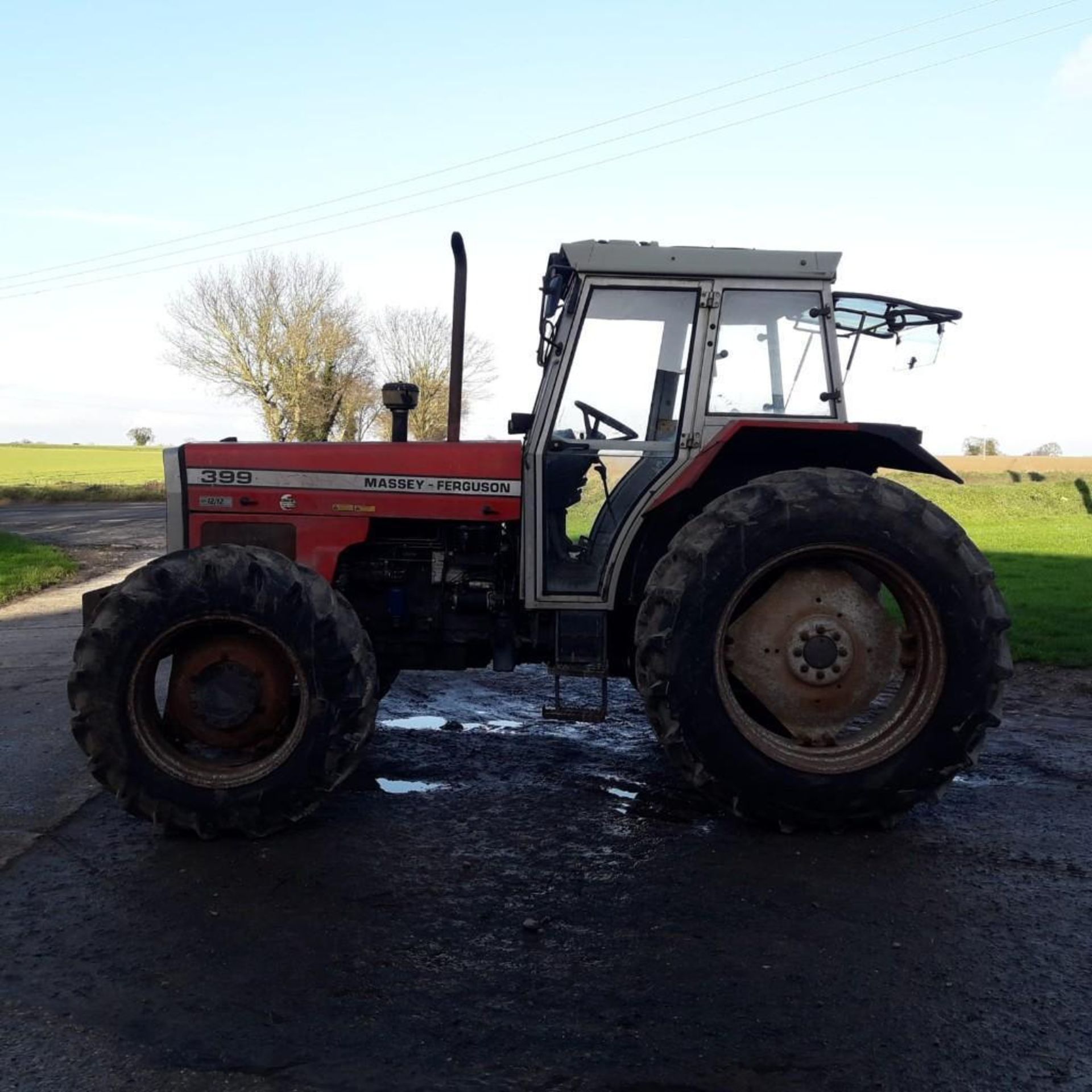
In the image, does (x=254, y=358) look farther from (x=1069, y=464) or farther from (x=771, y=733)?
(x=771, y=733)

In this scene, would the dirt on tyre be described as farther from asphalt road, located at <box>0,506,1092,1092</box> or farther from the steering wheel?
the steering wheel

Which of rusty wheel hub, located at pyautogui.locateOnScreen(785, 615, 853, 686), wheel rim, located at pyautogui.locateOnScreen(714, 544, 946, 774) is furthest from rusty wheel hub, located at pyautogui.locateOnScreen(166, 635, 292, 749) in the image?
rusty wheel hub, located at pyautogui.locateOnScreen(785, 615, 853, 686)

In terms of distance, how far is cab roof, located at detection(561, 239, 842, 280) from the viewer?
4453 mm

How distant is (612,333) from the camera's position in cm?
465

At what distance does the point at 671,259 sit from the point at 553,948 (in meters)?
2.87

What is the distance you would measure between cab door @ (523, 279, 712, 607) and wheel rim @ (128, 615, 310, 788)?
1150 mm

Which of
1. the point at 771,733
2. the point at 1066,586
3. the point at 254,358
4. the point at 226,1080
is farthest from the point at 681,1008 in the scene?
the point at 254,358

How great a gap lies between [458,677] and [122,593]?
3.84m

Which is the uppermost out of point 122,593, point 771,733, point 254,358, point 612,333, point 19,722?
point 254,358

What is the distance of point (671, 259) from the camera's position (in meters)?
4.48

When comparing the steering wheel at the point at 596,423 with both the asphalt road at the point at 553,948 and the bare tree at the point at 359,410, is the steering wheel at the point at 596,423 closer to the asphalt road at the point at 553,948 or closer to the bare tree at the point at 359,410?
the asphalt road at the point at 553,948

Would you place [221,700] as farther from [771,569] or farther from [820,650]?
[820,650]

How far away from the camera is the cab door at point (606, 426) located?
457 centimetres

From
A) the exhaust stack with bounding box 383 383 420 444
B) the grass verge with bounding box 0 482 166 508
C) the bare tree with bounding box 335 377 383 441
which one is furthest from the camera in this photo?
the bare tree with bounding box 335 377 383 441
